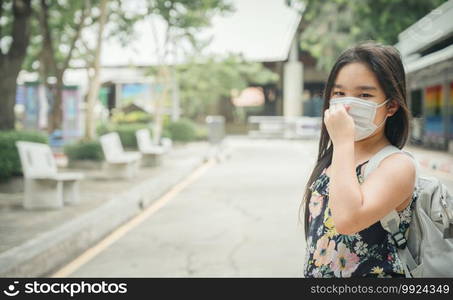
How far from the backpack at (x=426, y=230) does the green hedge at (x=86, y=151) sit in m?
13.9

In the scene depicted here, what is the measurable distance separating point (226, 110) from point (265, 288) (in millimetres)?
44867

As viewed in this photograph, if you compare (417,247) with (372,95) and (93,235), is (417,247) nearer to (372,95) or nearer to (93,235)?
(372,95)

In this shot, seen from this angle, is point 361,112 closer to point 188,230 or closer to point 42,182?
point 188,230

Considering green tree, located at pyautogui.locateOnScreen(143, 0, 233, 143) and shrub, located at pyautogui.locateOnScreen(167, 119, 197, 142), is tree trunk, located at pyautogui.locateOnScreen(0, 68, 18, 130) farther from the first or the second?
shrub, located at pyautogui.locateOnScreen(167, 119, 197, 142)

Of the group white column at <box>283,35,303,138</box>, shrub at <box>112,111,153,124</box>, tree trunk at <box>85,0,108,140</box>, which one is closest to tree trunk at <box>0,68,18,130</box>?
tree trunk at <box>85,0,108,140</box>

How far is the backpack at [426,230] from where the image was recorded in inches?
72.2

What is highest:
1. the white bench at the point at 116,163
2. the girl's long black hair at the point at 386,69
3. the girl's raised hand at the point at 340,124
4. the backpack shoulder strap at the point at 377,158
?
the girl's long black hair at the point at 386,69

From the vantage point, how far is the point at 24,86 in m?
26.3

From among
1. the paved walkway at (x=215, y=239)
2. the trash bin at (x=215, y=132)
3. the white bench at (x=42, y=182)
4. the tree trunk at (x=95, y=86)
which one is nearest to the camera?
the paved walkway at (x=215, y=239)

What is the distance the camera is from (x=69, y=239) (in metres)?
6.36

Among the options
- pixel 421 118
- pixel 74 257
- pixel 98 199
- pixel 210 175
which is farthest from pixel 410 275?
pixel 421 118

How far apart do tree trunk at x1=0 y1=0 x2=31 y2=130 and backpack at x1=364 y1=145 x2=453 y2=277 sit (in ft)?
37.4

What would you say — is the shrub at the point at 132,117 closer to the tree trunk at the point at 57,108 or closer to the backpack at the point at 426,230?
the tree trunk at the point at 57,108

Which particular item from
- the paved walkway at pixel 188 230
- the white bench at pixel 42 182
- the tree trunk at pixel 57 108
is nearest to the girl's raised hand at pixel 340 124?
the paved walkway at pixel 188 230
